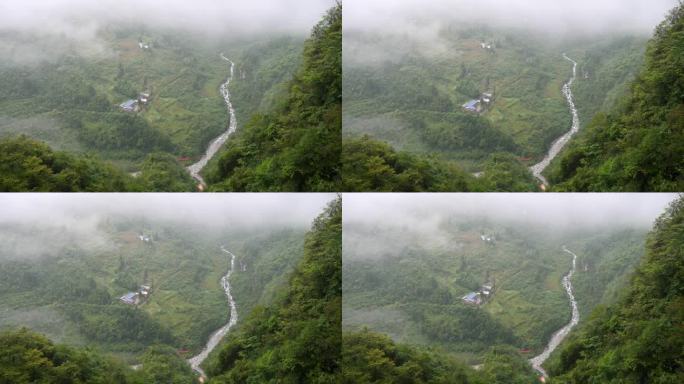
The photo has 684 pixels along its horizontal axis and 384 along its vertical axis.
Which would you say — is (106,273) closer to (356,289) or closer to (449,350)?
(356,289)

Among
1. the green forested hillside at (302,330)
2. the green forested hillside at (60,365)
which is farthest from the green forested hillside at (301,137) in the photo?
the green forested hillside at (60,365)

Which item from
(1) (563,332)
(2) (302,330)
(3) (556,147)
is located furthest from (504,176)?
(2) (302,330)

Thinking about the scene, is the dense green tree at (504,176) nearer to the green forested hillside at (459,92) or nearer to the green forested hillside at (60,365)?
the green forested hillside at (459,92)

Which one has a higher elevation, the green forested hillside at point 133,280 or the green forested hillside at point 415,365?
the green forested hillside at point 133,280

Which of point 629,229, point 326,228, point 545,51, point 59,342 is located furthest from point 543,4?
point 59,342

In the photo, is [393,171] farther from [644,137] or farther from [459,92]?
[644,137]

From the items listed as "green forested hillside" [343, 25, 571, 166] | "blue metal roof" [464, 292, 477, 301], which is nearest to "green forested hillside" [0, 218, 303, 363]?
"green forested hillside" [343, 25, 571, 166]

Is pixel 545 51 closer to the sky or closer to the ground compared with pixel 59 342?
closer to the sky
